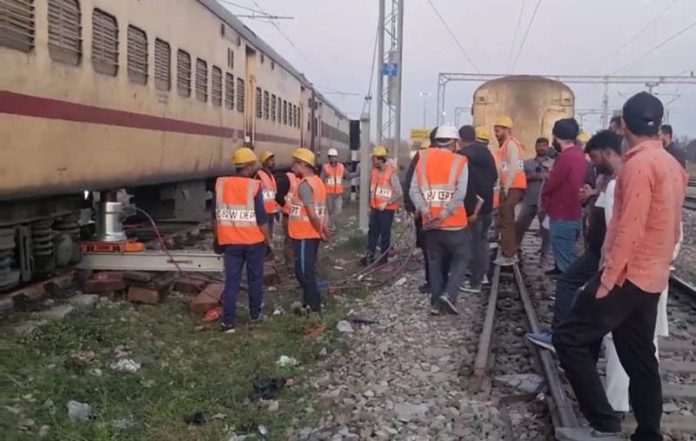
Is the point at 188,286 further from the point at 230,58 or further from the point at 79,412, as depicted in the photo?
the point at 230,58

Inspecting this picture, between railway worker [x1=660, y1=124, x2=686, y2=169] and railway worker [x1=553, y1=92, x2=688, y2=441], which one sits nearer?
railway worker [x1=553, y1=92, x2=688, y2=441]

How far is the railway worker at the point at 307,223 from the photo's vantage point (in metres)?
8.56

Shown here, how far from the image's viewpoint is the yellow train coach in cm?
670

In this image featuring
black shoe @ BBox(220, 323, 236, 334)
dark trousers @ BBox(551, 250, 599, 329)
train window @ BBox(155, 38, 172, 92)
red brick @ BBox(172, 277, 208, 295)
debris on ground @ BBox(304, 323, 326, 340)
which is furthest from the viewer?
train window @ BBox(155, 38, 172, 92)

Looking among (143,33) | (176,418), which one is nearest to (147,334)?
(176,418)

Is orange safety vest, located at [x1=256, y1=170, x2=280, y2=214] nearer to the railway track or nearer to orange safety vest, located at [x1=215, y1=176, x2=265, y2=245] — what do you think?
orange safety vest, located at [x1=215, y1=176, x2=265, y2=245]

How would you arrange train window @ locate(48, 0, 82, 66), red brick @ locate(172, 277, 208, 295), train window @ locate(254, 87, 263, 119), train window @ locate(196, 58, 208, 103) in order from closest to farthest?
1. train window @ locate(48, 0, 82, 66)
2. red brick @ locate(172, 277, 208, 295)
3. train window @ locate(196, 58, 208, 103)
4. train window @ locate(254, 87, 263, 119)

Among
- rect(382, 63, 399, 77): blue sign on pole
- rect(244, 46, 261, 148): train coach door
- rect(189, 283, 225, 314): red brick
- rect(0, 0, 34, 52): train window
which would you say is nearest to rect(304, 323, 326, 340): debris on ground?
rect(189, 283, 225, 314): red brick

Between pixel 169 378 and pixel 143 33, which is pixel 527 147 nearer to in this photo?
pixel 143 33

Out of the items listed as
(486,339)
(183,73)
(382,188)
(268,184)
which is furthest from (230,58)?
(486,339)

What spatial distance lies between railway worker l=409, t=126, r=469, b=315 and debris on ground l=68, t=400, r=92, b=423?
12.8 feet

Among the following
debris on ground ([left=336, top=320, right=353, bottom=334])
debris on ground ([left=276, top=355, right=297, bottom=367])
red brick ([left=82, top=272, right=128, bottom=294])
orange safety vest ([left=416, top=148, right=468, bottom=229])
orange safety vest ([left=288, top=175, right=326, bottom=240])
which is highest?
orange safety vest ([left=416, top=148, right=468, bottom=229])

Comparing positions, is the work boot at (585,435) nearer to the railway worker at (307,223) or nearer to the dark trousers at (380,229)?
the railway worker at (307,223)

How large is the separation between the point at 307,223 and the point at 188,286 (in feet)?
5.97
